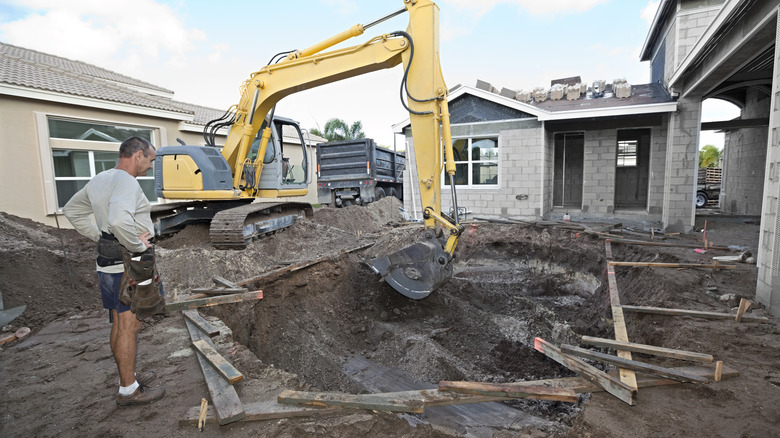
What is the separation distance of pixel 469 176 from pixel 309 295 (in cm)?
750

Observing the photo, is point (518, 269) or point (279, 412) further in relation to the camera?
point (518, 269)

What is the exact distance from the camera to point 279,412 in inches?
95.0

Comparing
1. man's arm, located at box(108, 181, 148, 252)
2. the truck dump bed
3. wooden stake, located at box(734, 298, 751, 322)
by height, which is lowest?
wooden stake, located at box(734, 298, 751, 322)

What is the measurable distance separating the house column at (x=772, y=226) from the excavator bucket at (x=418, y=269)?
330 centimetres

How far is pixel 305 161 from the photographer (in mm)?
8016

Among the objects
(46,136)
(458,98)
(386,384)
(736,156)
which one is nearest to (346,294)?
(386,384)

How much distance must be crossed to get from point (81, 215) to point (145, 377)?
1319mm

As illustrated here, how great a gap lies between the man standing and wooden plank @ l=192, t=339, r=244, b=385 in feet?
1.28

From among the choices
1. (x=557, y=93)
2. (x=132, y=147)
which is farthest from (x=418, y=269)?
(x=557, y=93)

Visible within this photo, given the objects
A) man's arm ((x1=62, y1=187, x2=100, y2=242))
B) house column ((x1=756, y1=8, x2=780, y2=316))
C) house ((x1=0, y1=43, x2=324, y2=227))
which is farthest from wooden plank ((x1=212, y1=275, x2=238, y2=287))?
house ((x1=0, y1=43, x2=324, y2=227))

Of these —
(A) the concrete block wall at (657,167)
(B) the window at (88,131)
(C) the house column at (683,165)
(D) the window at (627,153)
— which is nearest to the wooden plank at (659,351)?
(C) the house column at (683,165)

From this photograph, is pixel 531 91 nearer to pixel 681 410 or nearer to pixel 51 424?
pixel 681 410

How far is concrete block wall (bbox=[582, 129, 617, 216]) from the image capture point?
1100 centimetres

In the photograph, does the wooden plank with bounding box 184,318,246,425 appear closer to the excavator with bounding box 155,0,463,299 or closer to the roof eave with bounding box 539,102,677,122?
the excavator with bounding box 155,0,463,299
